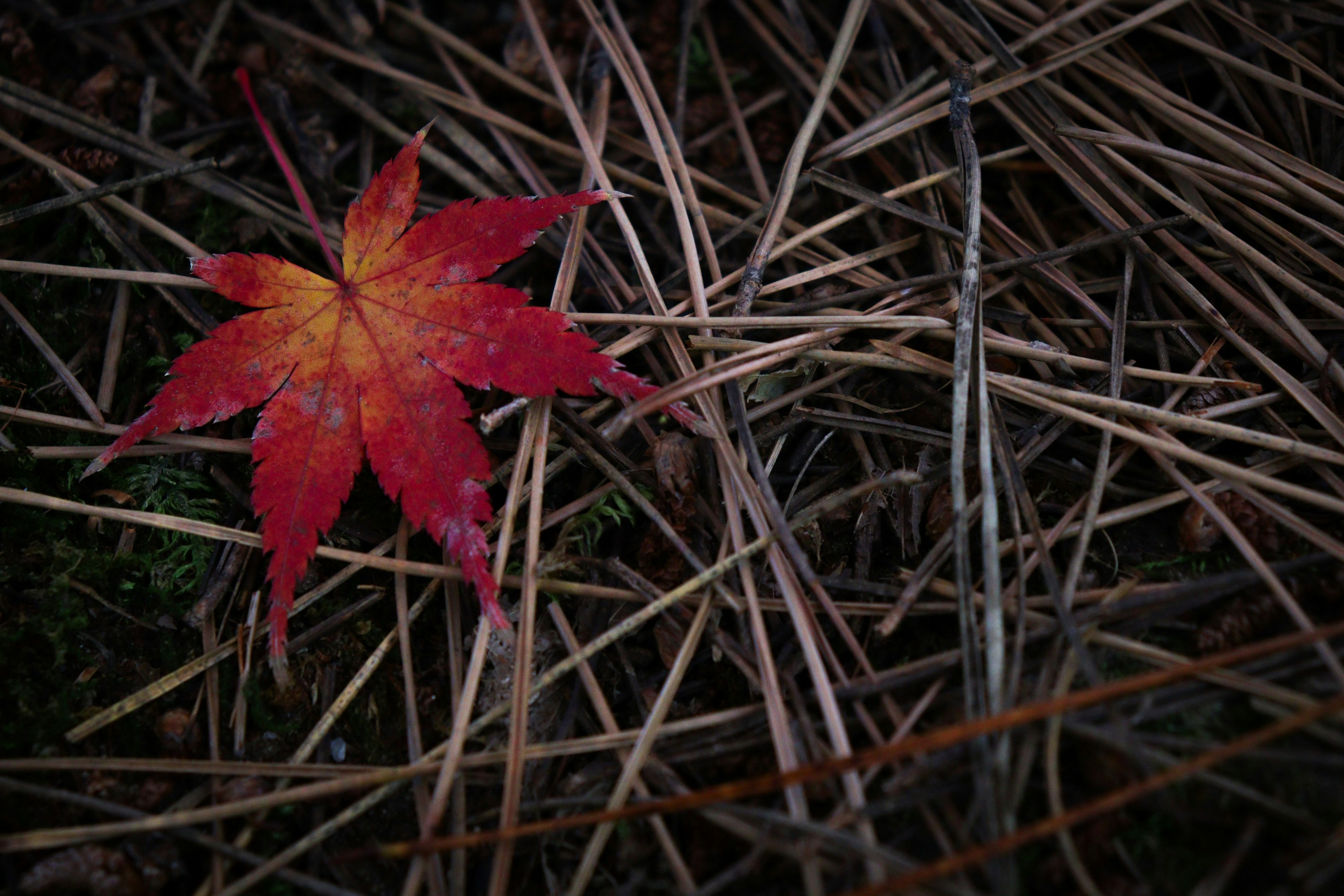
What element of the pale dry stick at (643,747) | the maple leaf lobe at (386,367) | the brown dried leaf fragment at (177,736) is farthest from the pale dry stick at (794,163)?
the brown dried leaf fragment at (177,736)

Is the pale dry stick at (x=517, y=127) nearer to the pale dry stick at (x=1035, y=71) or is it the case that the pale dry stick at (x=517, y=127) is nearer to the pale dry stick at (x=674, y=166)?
the pale dry stick at (x=674, y=166)

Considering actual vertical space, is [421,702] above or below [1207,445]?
below

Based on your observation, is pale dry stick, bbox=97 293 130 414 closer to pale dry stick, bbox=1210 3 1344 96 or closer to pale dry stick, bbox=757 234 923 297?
pale dry stick, bbox=757 234 923 297

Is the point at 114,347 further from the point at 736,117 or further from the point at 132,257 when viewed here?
the point at 736,117

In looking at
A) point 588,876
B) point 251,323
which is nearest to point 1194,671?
point 588,876

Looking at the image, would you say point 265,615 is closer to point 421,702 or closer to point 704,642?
point 421,702
